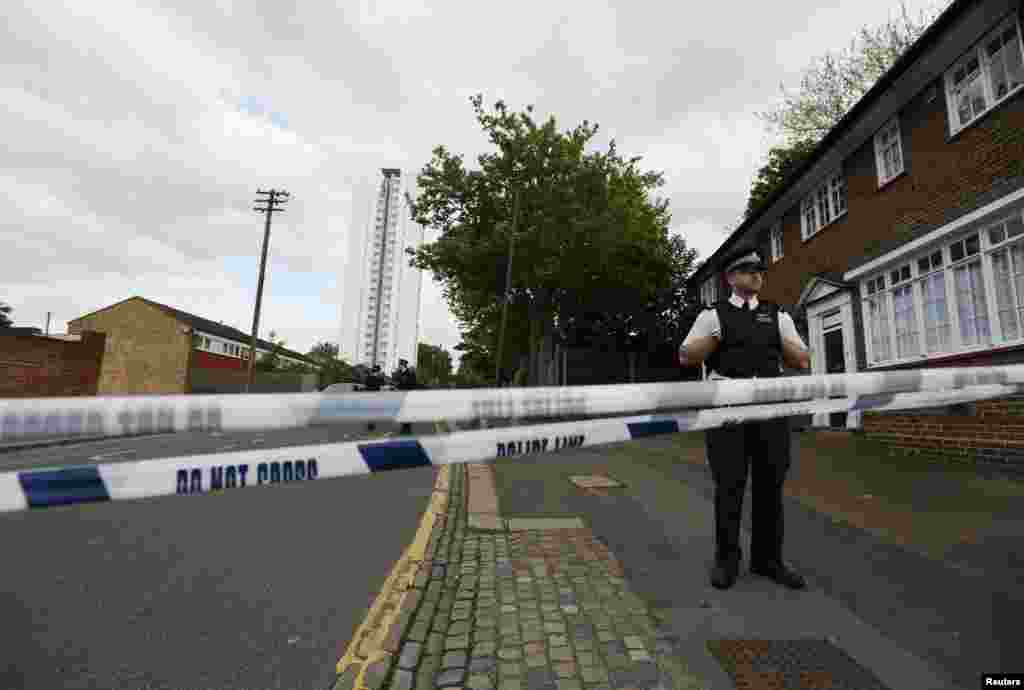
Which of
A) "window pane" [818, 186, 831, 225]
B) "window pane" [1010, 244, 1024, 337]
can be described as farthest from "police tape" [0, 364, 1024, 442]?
"window pane" [818, 186, 831, 225]

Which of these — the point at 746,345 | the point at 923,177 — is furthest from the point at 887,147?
the point at 746,345

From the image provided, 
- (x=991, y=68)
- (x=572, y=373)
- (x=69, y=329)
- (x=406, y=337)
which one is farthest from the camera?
(x=406, y=337)

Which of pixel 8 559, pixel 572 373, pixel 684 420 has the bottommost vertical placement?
pixel 8 559

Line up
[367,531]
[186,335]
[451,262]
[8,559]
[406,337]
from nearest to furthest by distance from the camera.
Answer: [8,559] < [367,531] < [451,262] < [186,335] < [406,337]

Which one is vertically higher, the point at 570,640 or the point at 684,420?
the point at 684,420

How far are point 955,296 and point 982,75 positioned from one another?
3256 millimetres

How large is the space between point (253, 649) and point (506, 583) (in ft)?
4.69

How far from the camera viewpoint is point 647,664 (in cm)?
221

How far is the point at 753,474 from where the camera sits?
310cm

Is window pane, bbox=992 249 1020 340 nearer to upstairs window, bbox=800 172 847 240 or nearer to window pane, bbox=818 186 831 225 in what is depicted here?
upstairs window, bbox=800 172 847 240

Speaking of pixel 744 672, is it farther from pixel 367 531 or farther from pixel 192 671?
pixel 367 531

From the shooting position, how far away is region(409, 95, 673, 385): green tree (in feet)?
62.0

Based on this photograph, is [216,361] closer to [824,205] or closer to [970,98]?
[824,205]

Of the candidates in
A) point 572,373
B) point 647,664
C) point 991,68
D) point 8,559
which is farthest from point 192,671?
point 572,373
